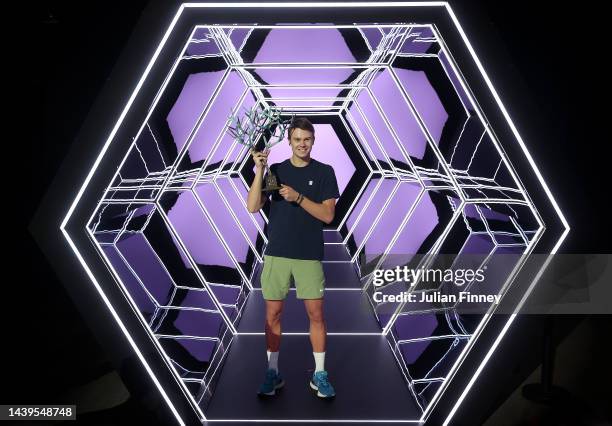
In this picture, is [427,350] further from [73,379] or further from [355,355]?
[73,379]

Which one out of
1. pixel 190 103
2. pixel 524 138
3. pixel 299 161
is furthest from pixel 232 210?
pixel 524 138

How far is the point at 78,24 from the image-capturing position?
3.91m

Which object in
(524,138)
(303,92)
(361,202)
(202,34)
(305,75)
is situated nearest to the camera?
(524,138)

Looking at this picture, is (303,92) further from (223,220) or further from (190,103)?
(190,103)

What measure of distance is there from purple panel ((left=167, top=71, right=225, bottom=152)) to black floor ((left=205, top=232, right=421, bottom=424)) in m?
1.59

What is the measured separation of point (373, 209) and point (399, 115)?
76.9 inches

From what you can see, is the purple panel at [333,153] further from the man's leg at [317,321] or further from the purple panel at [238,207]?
the man's leg at [317,321]

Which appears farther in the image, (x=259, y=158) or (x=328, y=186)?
(x=328, y=186)

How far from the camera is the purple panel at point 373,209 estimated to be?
5.14 metres

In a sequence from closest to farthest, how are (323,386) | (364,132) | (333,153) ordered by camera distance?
(323,386), (364,132), (333,153)

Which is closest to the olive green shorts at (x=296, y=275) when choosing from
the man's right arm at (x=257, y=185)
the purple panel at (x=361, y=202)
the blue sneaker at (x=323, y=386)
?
the man's right arm at (x=257, y=185)

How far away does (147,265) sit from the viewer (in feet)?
9.11

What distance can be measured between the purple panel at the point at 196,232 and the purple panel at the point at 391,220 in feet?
5.03

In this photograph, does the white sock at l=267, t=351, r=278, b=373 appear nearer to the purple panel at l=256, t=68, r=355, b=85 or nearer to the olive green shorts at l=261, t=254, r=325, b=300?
the olive green shorts at l=261, t=254, r=325, b=300
